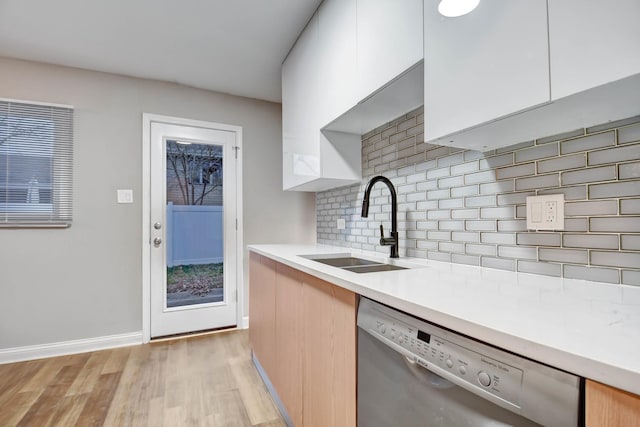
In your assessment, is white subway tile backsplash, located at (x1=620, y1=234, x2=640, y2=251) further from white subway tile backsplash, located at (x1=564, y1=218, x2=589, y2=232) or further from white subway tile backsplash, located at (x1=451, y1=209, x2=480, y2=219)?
white subway tile backsplash, located at (x1=451, y1=209, x2=480, y2=219)

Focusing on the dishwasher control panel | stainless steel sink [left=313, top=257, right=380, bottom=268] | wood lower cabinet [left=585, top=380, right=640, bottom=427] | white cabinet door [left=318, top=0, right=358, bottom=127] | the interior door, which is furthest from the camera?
the interior door

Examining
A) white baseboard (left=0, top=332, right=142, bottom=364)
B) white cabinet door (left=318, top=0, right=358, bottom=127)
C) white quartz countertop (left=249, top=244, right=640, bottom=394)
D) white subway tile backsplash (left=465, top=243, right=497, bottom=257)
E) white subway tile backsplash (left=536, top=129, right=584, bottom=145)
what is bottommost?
white baseboard (left=0, top=332, right=142, bottom=364)

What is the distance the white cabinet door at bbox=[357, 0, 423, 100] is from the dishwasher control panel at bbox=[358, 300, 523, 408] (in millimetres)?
902

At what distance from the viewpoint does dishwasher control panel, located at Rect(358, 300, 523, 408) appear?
0.50 meters

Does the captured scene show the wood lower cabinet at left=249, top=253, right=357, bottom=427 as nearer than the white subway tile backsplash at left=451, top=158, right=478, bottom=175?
Yes

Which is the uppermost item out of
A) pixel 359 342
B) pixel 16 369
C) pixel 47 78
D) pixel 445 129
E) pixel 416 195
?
pixel 47 78

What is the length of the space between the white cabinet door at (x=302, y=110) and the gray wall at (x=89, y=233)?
1196 mm

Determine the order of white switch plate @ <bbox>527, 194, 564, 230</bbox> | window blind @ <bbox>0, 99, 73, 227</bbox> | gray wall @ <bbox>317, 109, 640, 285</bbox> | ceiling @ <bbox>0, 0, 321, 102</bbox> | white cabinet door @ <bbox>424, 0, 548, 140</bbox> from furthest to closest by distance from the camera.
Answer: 1. window blind @ <bbox>0, 99, 73, 227</bbox>
2. ceiling @ <bbox>0, 0, 321, 102</bbox>
3. white switch plate @ <bbox>527, 194, 564, 230</bbox>
4. gray wall @ <bbox>317, 109, 640, 285</bbox>
5. white cabinet door @ <bbox>424, 0, 548, 140</bbox>

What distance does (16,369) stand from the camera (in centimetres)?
225

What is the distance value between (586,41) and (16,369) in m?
3.61

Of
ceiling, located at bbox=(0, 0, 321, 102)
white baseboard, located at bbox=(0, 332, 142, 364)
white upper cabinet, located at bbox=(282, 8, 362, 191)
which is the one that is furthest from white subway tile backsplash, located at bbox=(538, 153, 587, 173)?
white baseboard, located at bbox=(0, 332, 142, 364)

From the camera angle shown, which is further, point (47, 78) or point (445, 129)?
point (47, 78)

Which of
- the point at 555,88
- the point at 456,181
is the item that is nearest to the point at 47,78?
the point at 456,181

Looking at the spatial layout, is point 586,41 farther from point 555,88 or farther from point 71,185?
point 71,185
